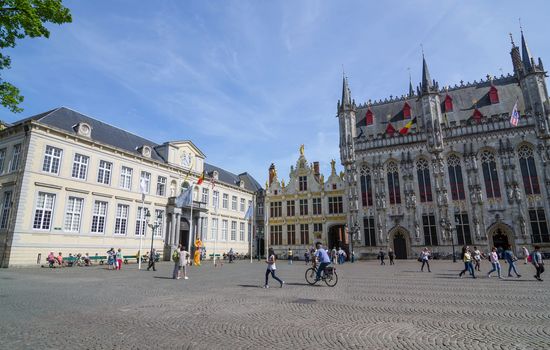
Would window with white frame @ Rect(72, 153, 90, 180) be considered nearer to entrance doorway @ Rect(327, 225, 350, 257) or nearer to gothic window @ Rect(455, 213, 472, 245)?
entrance doorway @ Rect(327, 225, 350, 257)

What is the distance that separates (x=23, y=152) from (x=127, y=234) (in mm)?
12082

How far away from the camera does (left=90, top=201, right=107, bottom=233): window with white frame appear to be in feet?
99.2

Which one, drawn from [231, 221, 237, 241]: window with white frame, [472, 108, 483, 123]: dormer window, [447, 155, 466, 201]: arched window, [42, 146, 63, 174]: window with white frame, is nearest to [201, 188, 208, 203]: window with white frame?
[231, 221, 237, 241]: window with white frame

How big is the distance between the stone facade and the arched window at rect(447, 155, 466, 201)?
44.6 feet

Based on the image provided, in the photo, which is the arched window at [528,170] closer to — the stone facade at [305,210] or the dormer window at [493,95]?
the dormer window at [493,95]

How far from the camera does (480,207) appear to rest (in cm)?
3662

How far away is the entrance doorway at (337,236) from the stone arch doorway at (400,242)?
23.9 ft

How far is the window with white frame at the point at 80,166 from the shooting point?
29.2 meters

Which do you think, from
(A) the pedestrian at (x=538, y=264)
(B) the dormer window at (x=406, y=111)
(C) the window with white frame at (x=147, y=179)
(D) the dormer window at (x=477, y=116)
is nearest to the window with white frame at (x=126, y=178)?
(C) the window with white frame at (x=147, y=179)

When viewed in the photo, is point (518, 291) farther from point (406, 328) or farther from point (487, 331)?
point (406, 328)

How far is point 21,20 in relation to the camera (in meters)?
11.4

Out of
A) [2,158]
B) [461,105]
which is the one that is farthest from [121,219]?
[461,105]

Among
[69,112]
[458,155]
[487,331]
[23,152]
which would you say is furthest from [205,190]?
[487,331]

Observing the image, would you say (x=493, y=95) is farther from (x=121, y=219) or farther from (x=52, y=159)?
(x=52, y=159)
